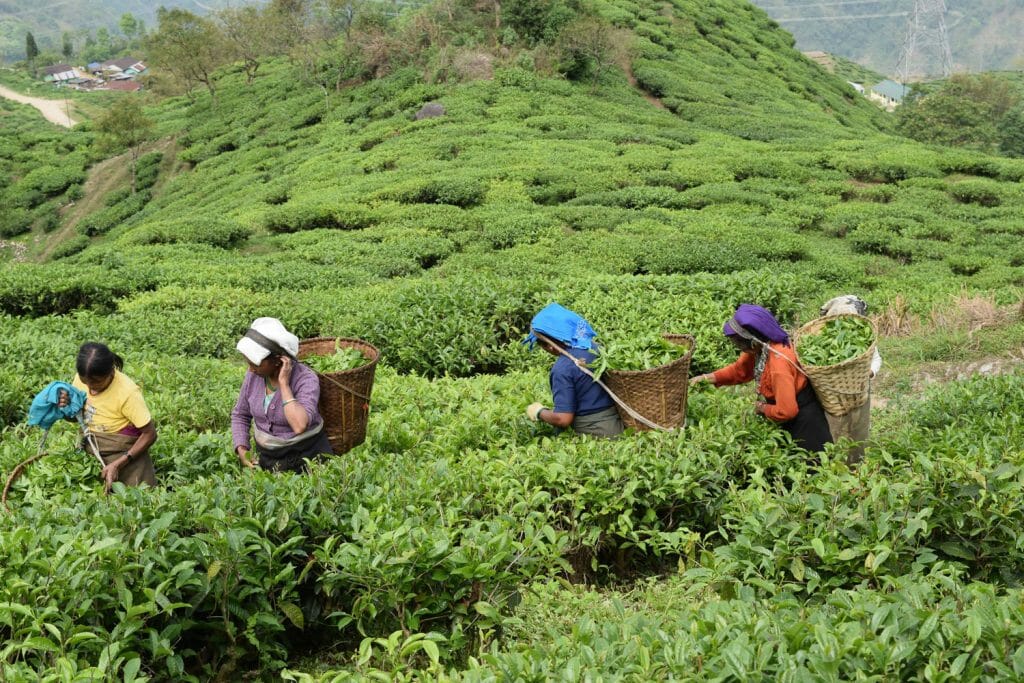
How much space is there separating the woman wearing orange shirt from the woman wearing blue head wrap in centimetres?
87

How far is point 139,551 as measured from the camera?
361 cm

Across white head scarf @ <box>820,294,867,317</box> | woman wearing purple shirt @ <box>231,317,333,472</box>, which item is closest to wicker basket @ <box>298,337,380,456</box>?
woman wearing purple shirt @ <box>231,317,333,472</box>

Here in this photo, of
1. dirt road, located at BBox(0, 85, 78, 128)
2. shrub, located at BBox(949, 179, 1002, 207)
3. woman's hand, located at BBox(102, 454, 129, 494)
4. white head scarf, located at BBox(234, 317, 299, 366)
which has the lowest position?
dirt road, located at BBox(0, 85, 78, 128)

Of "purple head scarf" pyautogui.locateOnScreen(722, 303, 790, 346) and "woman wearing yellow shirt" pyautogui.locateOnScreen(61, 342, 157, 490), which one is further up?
"purple head scarf" pyautogui.locateOnScreen(722, 303, 790, 346)

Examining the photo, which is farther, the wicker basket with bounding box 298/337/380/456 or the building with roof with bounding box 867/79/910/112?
the building with roof with bounding box 867/79/910/112

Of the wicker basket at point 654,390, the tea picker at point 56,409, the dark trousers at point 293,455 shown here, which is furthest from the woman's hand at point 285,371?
the wicker basket at point 654,390

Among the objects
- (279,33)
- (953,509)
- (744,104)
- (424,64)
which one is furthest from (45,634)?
(279,33)

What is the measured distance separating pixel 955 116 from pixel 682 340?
4717cm

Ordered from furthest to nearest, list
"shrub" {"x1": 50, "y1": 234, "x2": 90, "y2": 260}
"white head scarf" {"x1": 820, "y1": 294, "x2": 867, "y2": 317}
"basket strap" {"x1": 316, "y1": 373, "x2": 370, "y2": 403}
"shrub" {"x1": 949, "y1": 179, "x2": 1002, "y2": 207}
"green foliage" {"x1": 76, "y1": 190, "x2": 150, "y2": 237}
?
"green foliage" {"x1": 76, "y1": 190, "x2": 150, "y2": 237}
"shrub" {"x1": 50, "y1": 234, "x2": 90, "y2": 260}
"shrub" {"x1": 949, "y1": 179, "x2": 1002, "y2": 207}
"white head scarf" {"x1": 820, "y1": 294, "x2": 867, "y2": 317}
"basket strap" {"x1": 316, "y1": 373, "x2": 370, "y2": 403}

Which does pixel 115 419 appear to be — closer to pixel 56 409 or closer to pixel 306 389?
pixel 56 409

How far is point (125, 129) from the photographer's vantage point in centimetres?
3581

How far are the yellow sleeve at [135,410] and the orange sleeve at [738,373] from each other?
3606 millimetres

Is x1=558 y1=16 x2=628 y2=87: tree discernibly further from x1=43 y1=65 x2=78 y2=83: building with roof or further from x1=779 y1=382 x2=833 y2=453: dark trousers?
x1=43 y1=65 x2=78 y2=83: building with roof

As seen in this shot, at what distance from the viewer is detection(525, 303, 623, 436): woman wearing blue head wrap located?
5.14 meters
